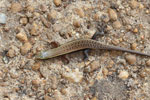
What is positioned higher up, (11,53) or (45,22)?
(45,22)

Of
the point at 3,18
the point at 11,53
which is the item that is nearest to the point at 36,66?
the point at 11,53

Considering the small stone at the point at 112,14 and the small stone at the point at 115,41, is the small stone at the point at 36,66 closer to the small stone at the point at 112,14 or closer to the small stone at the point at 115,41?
the small stone at the point at 115,41

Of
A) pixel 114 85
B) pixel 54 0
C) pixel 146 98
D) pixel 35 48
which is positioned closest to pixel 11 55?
pixel 35 48

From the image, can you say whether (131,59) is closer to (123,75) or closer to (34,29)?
(123,75)

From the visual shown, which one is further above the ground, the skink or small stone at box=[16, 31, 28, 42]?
small stone at box=[16, 31, 28, 42]

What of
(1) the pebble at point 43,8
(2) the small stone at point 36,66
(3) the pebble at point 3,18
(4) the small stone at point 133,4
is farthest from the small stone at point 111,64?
(3) the pebble at point 3,18

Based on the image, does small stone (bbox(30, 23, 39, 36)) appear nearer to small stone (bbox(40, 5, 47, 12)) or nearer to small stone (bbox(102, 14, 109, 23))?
small stone (bbox(40, 5, 47, 12))

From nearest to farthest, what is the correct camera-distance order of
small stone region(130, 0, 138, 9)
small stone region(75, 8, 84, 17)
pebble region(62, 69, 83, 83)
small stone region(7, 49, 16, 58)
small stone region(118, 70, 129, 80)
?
small stone region(7, 49, 16, 58), pebble region(62, 69, 83, 83), small stone region(118, 70, 129, 80), small stone region(75, 8, 84, 17), small stone region(130, 0, 138, 9)

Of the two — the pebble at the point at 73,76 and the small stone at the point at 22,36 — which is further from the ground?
the small stone at the point at 22,36

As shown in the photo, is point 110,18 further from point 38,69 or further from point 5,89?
point 5,89

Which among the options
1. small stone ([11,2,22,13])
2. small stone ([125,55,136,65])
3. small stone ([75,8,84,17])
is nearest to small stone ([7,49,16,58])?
small stone ([11,2,22,13])
